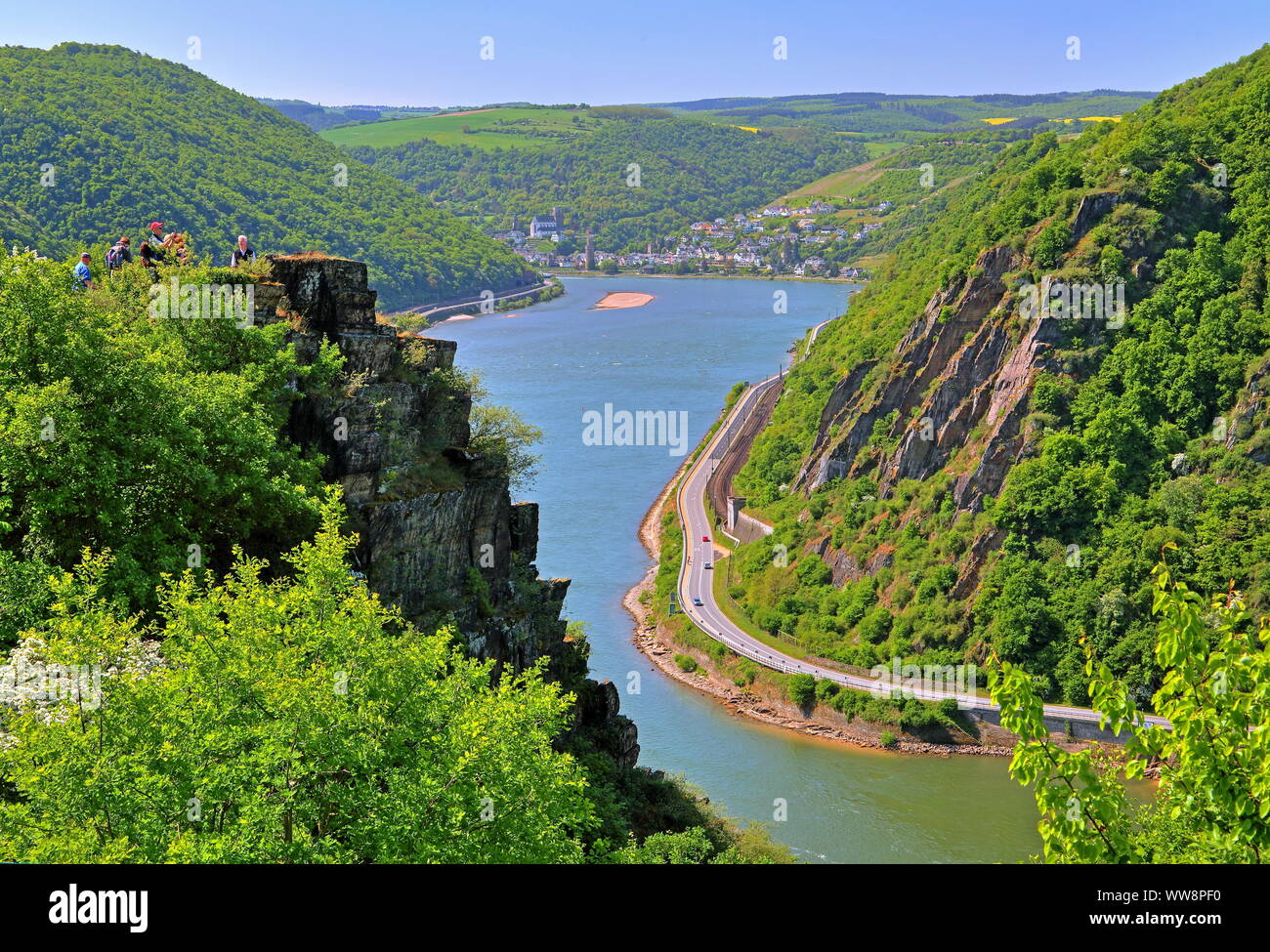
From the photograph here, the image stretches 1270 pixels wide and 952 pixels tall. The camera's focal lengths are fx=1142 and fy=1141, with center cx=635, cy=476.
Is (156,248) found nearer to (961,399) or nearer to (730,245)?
(961,399)

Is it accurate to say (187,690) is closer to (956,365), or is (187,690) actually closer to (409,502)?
(409,502)

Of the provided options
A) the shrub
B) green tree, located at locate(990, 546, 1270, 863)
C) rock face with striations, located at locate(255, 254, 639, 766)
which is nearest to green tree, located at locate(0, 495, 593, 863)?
green tree, located at locate(990, 546, 1270, 863)

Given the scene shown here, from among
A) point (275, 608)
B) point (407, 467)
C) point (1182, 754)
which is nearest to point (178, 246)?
point (407, 467)

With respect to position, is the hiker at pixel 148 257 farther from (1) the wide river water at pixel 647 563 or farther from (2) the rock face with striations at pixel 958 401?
(2) the rock face with striations at pixel 958 401

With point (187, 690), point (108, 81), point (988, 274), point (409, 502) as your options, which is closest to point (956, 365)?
point (988, 274)

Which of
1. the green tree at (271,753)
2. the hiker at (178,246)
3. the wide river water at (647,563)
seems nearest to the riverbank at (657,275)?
the wide river water at (647,563)
